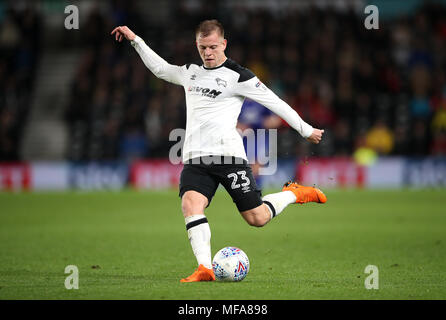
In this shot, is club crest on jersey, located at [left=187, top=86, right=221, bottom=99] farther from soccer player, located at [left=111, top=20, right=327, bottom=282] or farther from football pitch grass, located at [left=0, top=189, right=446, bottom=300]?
football pitch grass, located at [left=0, top=189, right=446, bottom=300]

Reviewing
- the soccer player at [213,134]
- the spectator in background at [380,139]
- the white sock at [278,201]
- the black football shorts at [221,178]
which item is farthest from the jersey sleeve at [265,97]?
the spectator in background at [380,139]

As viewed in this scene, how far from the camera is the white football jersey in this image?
707 centimetres

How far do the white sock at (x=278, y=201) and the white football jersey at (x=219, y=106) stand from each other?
0.55 meters

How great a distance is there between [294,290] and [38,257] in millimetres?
3643

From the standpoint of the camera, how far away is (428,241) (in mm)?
10383

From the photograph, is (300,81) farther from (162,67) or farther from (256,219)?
(256,219)

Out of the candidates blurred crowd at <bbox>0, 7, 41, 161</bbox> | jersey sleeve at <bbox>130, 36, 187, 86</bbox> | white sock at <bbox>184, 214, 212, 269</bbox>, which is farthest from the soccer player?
blurred crowd at <bbox>0, 7, 41, 161</bbox>

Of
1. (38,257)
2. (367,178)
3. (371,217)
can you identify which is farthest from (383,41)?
(38,257)

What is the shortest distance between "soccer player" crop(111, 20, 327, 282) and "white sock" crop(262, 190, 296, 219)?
0.17 meters

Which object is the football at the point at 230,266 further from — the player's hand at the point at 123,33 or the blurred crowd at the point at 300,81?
the blurred crowd at the point at 300,81

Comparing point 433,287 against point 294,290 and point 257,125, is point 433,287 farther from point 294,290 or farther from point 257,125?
point 257,125

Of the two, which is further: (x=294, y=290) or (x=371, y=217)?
(x=371, y=217)

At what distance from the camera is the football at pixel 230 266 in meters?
6.85

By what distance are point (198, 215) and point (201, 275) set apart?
520mm
